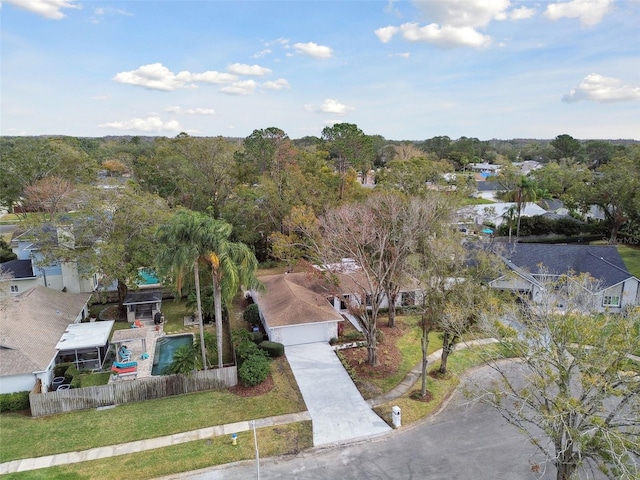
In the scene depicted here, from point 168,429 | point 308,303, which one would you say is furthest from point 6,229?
point 168,429

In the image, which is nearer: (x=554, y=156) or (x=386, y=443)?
(x=386, y=443)

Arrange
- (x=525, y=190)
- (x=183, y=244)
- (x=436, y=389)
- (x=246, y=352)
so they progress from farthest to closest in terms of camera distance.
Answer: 1. (x=525, y=190)
2. (x=246, y=352)
3. (x=436, y=389)
4. (x=183, y=244)

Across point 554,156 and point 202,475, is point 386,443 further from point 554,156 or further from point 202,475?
point 554,156

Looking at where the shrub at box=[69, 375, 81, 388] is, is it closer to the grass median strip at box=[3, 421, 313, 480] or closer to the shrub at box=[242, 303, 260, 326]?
the grass median strip at box=[3, 421, 313, 480]

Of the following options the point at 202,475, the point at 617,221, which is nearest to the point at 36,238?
the point at 202,475

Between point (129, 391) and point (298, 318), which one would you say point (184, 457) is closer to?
point (129, 391)

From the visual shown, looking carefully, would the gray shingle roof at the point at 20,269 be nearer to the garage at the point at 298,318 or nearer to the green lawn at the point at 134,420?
the green lawn at the point at 134,420

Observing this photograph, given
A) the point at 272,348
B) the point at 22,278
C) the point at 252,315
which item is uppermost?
the point at 22,278
